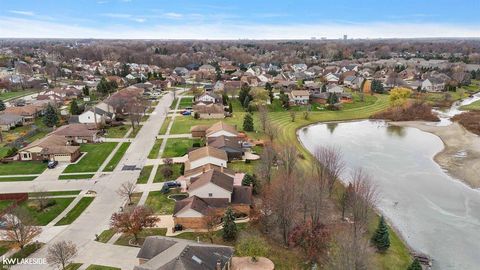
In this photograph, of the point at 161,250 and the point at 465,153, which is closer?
the point at 161,250

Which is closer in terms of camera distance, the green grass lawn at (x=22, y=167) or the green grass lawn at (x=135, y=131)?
the green grass lawn at (x=22, y=167)

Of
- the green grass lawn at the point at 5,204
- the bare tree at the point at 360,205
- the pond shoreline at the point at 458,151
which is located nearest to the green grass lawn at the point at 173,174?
the green grass lawn at the point at 5,204

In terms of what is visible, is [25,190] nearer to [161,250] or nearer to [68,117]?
[161,250]

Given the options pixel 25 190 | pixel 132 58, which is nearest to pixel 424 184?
pixel 25 190

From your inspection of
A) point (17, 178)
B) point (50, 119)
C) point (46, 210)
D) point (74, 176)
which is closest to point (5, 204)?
point (46, 210)

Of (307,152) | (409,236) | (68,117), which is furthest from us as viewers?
(68,117)

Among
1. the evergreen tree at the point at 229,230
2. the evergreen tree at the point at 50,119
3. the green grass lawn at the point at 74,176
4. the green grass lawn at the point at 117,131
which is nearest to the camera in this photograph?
the evergreen tree at the point at 229,230

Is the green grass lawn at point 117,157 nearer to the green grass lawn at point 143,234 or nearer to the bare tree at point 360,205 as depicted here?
the green grass lawn at point 143,234
